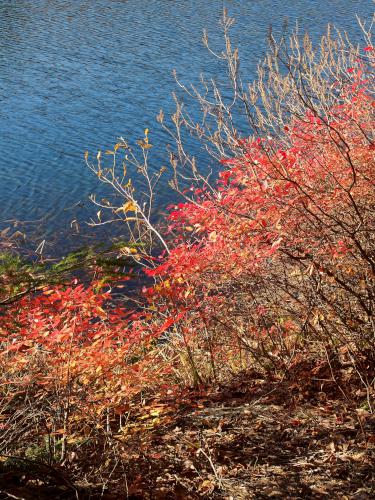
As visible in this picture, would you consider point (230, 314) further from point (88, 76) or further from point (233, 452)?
point (88, 76)

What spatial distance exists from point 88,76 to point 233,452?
21.1m

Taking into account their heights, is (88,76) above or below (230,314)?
above

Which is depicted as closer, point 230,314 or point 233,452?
point 233,452

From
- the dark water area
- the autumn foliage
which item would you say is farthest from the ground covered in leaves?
the dark water area

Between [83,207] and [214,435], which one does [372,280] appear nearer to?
[214,435]

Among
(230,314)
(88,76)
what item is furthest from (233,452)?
(88,76)

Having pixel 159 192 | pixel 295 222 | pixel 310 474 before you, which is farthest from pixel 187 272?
pixel 159 192

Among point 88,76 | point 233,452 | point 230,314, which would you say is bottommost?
point 233,452

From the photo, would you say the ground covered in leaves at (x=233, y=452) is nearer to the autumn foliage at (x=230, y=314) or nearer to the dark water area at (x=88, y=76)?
the autumn foliage at (x=230, y=314)

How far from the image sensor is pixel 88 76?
24.4 meters

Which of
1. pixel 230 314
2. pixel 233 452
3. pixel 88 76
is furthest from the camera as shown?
pixel 88 76

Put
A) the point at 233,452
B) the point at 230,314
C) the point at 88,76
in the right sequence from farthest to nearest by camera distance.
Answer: the point at 88,76, the point at 230,314, the point at 233,452

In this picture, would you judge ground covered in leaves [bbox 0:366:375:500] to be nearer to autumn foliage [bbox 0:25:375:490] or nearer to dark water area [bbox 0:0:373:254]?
autumn foliage [bbox 0:25:375:490]

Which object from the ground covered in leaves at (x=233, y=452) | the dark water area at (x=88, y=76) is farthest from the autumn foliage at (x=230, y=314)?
the dark water area at (x=88, y=76)
